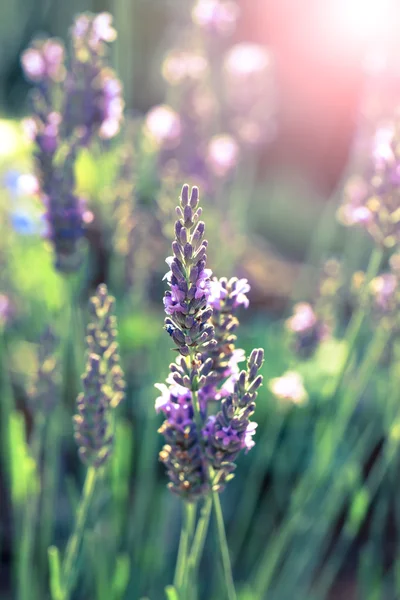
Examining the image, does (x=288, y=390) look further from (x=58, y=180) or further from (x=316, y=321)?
(x=58, y=180)

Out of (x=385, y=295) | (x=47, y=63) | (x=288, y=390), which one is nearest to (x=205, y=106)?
(x=47, y=63)

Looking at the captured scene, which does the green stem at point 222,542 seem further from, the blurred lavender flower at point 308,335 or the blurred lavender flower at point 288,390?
the blurred lavender flower at point 308,335

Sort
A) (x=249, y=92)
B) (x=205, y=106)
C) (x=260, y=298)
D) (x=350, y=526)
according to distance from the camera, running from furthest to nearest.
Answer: (x=260, y=298) < (x=249, y=92) < (x=205, y=106) < (x=350, y=526)

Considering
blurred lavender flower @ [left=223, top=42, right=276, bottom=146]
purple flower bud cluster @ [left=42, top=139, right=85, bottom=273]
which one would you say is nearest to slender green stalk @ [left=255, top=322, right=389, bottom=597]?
purple flower bud cluster @ [left=42, top=139, right=85, bottom=273]

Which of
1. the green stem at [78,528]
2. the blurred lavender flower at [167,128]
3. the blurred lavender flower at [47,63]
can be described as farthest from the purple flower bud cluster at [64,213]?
the blurred lavender flower at [167,128]

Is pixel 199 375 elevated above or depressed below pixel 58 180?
below

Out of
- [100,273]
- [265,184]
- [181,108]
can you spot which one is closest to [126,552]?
[181,108]

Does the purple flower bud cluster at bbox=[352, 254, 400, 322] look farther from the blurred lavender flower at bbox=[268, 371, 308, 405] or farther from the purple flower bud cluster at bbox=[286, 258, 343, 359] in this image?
the blurred lavender flower at bbox=[268, 371, 308, 405]
